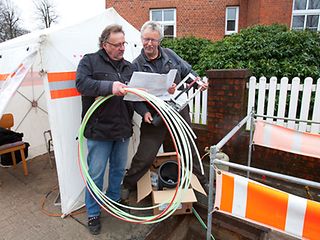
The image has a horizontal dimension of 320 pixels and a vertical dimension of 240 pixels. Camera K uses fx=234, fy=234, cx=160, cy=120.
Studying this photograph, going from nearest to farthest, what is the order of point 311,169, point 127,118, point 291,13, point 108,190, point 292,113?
point 127,118
point 108,190
point 311,169
point 292,113
point 291,13

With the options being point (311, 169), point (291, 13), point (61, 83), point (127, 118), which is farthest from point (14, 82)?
point (291, 13)

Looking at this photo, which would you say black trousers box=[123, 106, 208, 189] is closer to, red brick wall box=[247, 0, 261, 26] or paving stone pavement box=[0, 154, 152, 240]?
paving stone pavement box=[0, 154, 152, 240]

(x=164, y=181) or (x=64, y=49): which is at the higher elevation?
(x=64, y=49)

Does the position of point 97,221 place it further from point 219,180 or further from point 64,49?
point 64,49

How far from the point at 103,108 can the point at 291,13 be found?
1064 centimetres

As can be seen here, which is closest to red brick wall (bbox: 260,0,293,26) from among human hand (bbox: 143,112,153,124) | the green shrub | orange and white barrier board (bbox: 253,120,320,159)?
the green shrub

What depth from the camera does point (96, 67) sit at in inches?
79.2

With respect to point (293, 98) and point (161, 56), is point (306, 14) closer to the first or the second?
point (293, 98)

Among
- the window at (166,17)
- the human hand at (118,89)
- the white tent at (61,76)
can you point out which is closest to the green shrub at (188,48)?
the window at (166,17)

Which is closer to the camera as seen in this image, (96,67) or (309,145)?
(96,67)

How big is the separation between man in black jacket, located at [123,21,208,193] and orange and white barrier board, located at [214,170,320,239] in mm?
1046

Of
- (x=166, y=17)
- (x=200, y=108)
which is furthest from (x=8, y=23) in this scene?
(x=200, y=108)

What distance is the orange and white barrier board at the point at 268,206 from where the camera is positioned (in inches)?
46.1

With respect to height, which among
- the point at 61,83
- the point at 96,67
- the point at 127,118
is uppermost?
the point at 96,67
